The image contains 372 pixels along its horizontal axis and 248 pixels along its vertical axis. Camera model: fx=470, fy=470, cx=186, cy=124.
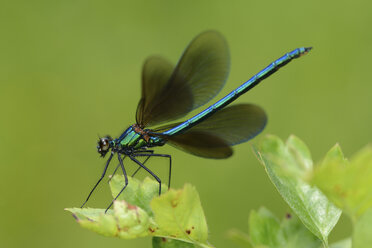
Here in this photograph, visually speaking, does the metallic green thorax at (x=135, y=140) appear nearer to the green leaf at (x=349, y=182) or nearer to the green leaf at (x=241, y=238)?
the green leaf at (x=241, y=238)

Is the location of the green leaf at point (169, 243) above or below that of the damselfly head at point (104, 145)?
below

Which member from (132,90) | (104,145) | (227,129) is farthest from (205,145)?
(132,90)

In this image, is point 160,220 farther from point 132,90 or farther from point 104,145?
point 132,90

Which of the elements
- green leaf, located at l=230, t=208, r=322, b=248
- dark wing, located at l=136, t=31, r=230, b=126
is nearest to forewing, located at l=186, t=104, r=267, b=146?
dark wing, located at l=136, t=31, r=230, b=126

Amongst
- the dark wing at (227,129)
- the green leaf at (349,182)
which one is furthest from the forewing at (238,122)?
the green leaf at (349,182)

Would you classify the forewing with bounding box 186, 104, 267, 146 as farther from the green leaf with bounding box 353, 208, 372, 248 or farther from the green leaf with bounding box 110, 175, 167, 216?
the green leaf with bounding box 353, 208, 372, 248

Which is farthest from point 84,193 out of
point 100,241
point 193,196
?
point 193,196
